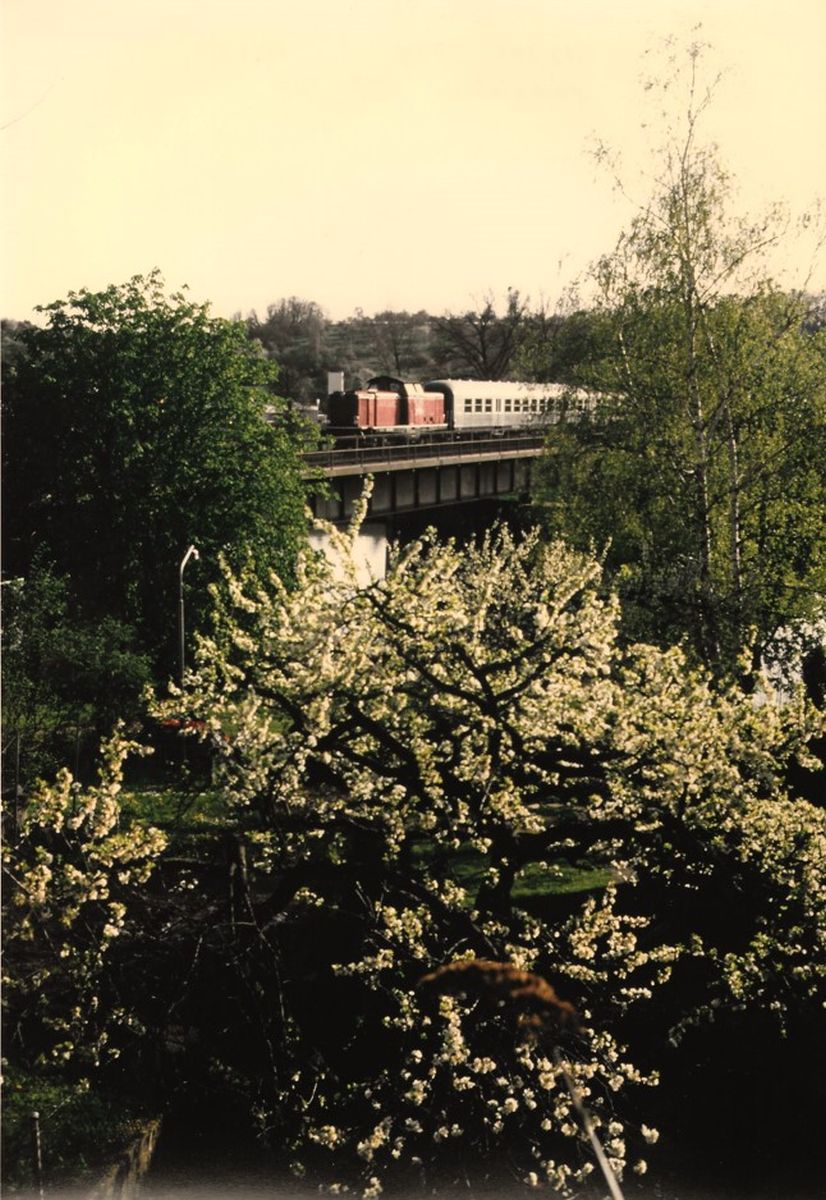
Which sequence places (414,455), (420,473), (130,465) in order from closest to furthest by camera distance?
(130,465) → (414,455) → (420,473)

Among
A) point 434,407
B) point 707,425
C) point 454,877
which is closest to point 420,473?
point 434,407

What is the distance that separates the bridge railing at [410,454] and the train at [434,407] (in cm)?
162

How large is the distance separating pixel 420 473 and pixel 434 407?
16220mm

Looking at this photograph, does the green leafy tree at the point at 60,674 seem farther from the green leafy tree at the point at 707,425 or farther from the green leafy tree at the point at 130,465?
the green leafy tree at the point at 707,425

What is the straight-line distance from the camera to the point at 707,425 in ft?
76.0

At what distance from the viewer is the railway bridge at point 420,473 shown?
3500 cm

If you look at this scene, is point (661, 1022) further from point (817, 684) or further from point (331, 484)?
point (331, 484)

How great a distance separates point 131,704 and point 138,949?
9.76 meters

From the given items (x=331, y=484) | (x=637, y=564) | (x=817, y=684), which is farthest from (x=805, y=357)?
(x=331, y=484)

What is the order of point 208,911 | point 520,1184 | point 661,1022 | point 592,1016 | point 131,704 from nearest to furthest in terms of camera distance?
point 520,1184, point 208,911, point 592,1016, point 661,1022, point 131,704

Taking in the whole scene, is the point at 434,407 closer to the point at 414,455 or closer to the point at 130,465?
the point at 414,455

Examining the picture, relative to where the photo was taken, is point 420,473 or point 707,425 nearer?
point 707,425

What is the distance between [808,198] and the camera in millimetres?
21641

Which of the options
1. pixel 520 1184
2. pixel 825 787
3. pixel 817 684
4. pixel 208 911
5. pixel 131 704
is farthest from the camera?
pixel 131 704
